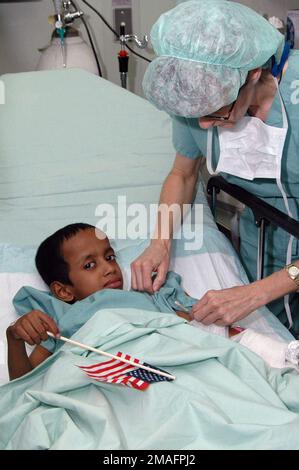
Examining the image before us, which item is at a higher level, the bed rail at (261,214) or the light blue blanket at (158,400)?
the bed rail at (261,214)

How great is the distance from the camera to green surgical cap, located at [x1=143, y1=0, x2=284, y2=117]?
1363mm

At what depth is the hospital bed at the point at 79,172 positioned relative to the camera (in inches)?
74.1

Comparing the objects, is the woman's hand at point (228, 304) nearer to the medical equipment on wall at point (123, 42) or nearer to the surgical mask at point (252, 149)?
the surgical mask at point (252, 149)

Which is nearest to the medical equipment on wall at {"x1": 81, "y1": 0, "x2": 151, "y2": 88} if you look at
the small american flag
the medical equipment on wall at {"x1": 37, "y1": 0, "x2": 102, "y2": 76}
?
the medical equipment on wall at {"x1": 37, "y1": 0, "x2": 102, "y2": 76}

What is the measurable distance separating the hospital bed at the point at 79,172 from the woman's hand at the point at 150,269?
0.16 metres

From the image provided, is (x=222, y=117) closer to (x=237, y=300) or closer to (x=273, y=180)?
(x=273, y=180)

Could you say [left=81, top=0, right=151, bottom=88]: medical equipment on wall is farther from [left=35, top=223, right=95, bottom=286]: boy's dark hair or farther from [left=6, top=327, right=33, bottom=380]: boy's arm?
[left=6, top=327, right=33, bottom=380]: boy's arm

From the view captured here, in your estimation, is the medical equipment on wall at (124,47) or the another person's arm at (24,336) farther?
the medical equipment on wall at (124,47)

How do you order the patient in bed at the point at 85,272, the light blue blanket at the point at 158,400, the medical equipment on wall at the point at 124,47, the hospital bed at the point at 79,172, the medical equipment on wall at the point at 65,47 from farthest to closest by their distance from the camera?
the medical equipment on wall at the point at 124,47 < the medical equipment on wall at the point at 65,47 < the hospital bed at the point at 79,172 < the patient in bed at the point at 85,272 < the light blue blanket at the point at 158,400

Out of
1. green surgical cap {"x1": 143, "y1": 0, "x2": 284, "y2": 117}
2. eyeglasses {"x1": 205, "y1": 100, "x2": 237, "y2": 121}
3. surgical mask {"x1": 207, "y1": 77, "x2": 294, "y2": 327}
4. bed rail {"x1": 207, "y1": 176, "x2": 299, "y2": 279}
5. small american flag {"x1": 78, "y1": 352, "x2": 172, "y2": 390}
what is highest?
green surgical cap {"x1": 143, "y1": 0, "x2": 284, "y2": 117}

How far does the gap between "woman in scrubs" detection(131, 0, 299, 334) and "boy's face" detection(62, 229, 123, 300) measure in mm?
71

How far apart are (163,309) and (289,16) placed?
5.08ft

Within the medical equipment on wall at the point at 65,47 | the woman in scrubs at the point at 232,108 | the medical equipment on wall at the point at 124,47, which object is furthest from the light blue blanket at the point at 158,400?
the medical equipment on wall at the point at 124,47
